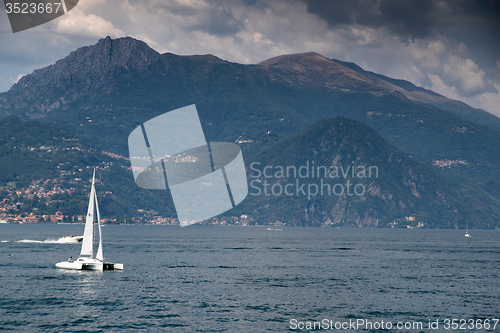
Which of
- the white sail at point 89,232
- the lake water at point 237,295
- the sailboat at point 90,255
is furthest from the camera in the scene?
the sailboat at point 90,255

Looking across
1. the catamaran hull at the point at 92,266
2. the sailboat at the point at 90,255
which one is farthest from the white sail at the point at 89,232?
the catamaran hull at the point at 92,266

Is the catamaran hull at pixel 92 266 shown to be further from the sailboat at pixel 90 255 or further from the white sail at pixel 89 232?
the white sail at pixel 89 232

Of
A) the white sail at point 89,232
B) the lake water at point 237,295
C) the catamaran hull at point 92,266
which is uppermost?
the white sail at point 89,232

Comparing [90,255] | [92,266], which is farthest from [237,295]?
[90,255]

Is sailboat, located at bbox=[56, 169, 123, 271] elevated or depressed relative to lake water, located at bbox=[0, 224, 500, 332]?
elevated

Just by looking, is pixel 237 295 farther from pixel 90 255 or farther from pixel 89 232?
pixel 90 255

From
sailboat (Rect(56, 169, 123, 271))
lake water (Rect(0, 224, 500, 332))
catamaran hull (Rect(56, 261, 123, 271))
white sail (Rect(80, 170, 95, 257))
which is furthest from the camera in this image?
catamaran hull (Rect(56, 261, 123, 271))

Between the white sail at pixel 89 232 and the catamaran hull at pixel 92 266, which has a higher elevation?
the white sail at pixel 89 232

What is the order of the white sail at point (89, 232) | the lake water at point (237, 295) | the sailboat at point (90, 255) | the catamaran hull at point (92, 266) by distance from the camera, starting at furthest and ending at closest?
the catamaran hull at point (92, 266)
the sailboat at point (90, 255)
the white sail at point (89, 232)
the lake water at point (237, 295)

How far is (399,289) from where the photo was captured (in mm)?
99000

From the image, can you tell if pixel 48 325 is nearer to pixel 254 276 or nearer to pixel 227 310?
pixel 227 310

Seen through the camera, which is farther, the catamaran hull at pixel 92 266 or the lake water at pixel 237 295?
the catamaran hull at pixel 92 266

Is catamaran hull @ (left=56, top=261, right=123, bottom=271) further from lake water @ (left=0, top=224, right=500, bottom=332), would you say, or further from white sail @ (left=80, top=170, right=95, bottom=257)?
white sail @ (left=80, top=170, right=95, bottom=257)

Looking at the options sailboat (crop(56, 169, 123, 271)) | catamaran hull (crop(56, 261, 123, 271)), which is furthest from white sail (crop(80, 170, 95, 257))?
catamaran hull (crop(56, 261, 123, 271))
